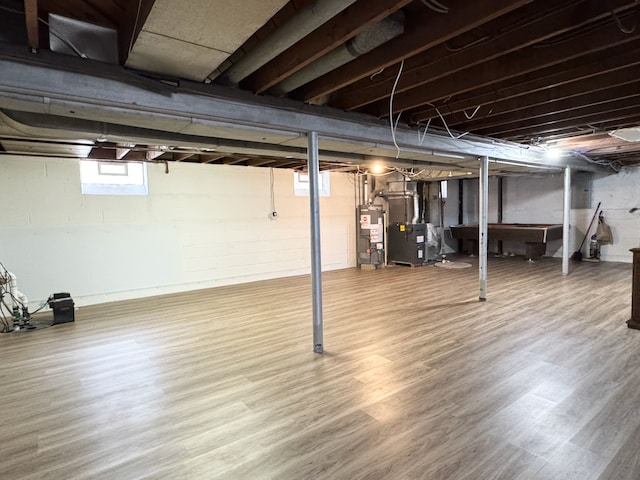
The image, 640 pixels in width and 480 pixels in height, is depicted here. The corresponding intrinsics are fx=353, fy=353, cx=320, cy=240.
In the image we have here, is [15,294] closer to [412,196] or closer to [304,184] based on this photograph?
[304,184]

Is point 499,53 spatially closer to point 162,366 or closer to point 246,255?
point 162,366

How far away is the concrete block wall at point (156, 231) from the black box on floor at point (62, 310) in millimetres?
891

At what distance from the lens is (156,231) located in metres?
5.78

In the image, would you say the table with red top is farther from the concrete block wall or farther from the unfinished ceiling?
the unfinished ceiling

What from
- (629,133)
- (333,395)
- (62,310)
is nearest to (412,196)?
(629,133)

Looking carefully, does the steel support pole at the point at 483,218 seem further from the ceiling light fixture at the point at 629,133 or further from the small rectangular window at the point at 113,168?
the small rectangular window at the point at 113,168

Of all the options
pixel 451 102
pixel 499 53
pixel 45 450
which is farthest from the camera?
pixel 451 102

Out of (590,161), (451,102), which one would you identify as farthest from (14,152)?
(590,161)

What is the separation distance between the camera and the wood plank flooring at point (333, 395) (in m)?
1.79

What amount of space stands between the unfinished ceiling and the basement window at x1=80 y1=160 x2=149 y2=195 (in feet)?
5.33

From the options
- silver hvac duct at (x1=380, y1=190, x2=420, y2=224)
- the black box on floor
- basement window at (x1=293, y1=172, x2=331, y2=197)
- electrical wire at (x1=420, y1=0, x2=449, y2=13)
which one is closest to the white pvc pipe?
the black box on floor

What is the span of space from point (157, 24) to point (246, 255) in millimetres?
5157

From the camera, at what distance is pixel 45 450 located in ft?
6.31

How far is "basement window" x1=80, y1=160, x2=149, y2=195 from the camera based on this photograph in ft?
17.3
